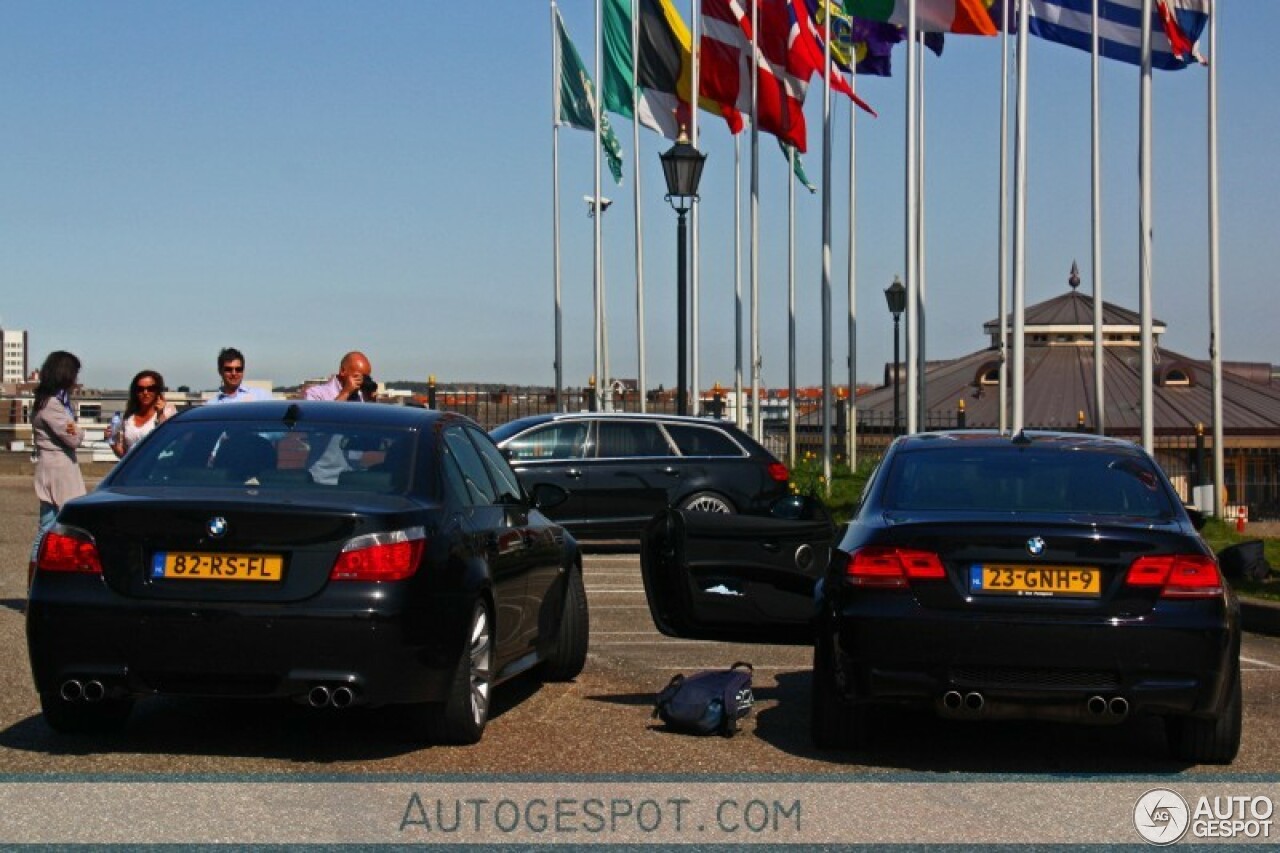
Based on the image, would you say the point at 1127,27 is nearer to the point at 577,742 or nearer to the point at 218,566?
the point at 577,742

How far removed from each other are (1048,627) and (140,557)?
3.50 meters

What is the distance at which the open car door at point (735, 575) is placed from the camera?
369 inches

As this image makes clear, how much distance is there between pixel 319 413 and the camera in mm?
9070

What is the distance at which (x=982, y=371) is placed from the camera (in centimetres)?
8794

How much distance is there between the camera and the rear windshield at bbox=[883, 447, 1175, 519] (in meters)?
8.55

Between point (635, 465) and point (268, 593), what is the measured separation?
1382 centimetres

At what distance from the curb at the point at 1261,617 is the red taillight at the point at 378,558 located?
305 inches

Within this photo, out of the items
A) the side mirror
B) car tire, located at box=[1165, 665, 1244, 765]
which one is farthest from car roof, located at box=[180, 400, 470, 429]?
car tire, located at box=[1165, 665, 1244, 765]

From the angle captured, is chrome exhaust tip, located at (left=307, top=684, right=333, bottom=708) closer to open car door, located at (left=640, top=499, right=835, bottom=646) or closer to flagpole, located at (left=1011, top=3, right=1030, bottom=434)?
open car door, located at (left=640, top=499, right=835, bottom=646)

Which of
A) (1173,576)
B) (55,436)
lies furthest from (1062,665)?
(55,436)

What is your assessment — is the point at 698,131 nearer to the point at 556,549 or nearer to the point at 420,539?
the point at 556,549

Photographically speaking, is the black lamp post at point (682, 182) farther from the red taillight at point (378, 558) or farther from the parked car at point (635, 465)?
the red taillight at point (378, 558)

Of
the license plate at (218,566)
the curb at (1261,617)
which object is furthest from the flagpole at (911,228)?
the license plate at (218,566)

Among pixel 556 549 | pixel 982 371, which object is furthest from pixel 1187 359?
pixel 556 549
